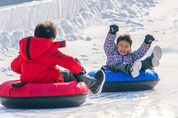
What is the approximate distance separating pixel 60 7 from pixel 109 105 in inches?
361

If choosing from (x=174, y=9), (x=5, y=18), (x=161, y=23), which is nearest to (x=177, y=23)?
(x=161, y=23)

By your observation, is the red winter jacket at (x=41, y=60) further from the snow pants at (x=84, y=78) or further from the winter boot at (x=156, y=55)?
the winter boot at (x=156, y=55)

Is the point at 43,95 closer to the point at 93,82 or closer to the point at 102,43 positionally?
the point at 93,82

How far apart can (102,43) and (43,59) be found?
7821 millimetres

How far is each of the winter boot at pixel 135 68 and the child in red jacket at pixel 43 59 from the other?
42.4 inches

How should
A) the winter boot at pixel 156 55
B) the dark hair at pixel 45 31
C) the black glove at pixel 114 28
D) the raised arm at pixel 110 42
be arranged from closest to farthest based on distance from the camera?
the dark hair at pixel 45 31, the winter boot at pixel 156 55, the black glove at pixel 114 28, the raised arm at pixel 110 42

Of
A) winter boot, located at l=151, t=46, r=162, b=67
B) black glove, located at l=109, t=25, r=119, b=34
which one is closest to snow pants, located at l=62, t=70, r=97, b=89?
winter boot, located at l=151, t=46, r=162, b=67

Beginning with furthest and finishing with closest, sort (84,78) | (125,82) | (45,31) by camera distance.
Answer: (125,82), (84,78), (45,31)

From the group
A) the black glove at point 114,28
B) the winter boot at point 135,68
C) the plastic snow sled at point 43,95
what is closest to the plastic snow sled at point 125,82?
the winter boot at point 135,68

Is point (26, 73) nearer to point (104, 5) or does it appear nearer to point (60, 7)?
point (60, 7)

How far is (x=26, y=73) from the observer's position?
11.5ft

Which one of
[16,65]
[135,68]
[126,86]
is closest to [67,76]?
[16,65]

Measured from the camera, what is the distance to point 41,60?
339cm

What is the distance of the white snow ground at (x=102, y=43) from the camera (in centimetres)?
322
